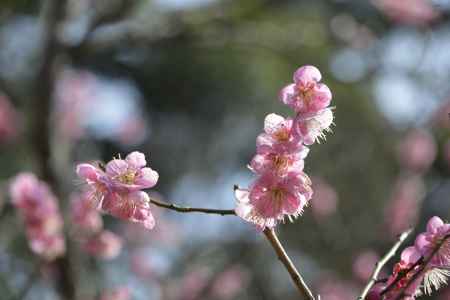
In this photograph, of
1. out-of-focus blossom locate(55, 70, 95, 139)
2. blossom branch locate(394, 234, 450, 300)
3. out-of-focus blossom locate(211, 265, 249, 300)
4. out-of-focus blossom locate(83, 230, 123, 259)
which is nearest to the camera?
blossom branch locate(394, 234, 450, 300)

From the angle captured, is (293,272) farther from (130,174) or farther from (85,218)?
(85,218)

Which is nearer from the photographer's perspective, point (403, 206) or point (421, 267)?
point (421, 267)

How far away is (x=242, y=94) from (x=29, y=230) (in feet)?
17.1

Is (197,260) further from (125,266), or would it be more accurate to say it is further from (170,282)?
(125,266)

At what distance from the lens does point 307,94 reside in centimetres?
124

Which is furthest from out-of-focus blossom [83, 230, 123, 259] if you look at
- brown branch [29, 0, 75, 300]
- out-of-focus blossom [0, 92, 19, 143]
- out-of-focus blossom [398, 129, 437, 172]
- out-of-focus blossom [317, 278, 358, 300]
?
out-of-focus blossom [398, 129, 437, 172]

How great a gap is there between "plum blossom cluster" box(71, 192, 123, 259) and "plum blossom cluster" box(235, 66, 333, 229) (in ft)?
4.28

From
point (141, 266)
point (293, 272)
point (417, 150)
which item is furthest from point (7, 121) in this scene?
point (293, 272)

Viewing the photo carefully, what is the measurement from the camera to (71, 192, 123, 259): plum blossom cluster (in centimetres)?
245

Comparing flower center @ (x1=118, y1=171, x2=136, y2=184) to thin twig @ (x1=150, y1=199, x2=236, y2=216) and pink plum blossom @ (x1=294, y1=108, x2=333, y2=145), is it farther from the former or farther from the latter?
pink plum blossom @ (x1=294, y1=108, x2=333, y2=145)

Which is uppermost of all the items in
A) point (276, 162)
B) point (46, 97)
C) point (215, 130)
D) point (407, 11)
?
point (276, 162)

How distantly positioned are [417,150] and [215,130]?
9.36 ft

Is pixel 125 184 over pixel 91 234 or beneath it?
over

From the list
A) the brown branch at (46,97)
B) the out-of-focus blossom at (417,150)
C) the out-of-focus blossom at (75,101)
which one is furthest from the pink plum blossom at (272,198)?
the out-of-focus blossom at (75,101)
